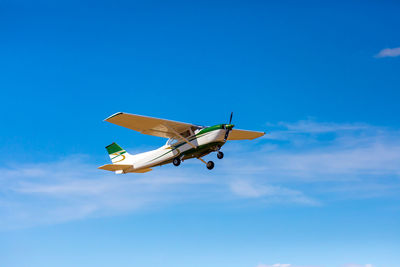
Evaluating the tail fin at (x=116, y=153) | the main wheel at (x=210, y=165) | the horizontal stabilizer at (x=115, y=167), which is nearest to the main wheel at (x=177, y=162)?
the main wheel at (x=210, y=165)

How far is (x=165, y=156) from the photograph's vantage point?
92.5 feet

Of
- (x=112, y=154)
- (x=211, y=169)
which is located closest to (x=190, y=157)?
(x=211, y=169)

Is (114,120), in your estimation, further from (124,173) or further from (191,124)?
(124,173)

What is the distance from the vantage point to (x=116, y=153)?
107 ft

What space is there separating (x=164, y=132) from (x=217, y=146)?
3.54 m

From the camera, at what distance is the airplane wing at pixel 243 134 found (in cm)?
3166

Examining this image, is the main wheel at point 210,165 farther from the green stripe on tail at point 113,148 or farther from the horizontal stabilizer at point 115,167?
the green stripe on tail at point 113,148

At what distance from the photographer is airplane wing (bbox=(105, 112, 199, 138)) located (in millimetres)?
24812

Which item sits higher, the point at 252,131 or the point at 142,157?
the point at 252,131

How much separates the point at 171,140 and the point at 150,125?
6.77 ft

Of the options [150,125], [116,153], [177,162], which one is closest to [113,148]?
[116,153]

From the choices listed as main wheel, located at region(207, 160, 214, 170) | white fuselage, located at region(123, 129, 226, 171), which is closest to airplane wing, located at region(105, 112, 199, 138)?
white fuselage, located at region(123, 129, 226, 171)

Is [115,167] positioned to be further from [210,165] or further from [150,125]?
[210,165]

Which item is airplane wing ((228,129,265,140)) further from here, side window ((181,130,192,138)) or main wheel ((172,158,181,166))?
main wheel ((172,158,181,166))
